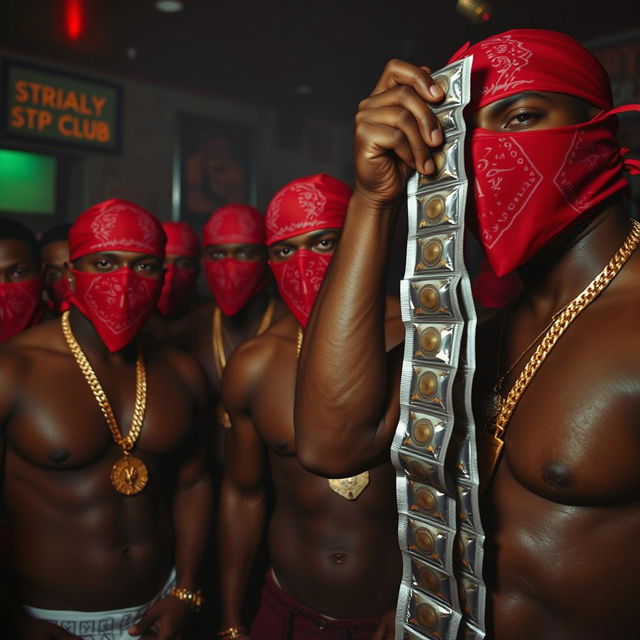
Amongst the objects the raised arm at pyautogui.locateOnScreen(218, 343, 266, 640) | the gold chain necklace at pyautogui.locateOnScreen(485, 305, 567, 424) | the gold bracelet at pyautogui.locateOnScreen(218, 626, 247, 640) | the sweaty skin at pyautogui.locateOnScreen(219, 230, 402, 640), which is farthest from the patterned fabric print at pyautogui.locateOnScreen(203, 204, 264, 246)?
the gold chain necklace at pyautogui.locateOnScreen(485, 305, 567, 424)

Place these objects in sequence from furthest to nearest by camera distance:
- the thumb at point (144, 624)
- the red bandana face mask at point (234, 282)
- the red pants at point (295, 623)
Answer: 1. the red bandana face mask at point (234, 282)
2. the thumb at point (144, 624)
3. the red pants at point (295, 623)

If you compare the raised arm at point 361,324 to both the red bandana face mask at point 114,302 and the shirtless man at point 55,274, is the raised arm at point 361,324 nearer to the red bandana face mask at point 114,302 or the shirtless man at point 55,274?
the red bandana face mask at point 114,302

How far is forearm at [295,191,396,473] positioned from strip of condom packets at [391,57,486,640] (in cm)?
8

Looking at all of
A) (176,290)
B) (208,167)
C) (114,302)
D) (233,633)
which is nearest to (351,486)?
(233,633)

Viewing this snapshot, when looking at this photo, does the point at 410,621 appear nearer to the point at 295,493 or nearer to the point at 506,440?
the point at 506,440

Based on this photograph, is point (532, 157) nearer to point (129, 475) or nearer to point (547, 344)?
point (547, 344)

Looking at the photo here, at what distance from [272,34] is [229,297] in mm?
3828

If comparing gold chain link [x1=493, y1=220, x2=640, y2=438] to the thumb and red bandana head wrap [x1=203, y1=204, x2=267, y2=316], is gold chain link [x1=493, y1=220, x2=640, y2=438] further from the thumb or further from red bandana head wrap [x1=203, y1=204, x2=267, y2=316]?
red bandana head wrap [x1=203, y1=204, x2=267, y2=316]

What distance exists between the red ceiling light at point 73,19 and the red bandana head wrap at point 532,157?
17.9 feet

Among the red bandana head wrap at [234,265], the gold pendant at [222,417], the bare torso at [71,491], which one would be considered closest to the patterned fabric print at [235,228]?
the red bandana head wrap at [234,265]

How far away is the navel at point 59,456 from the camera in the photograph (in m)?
2.16

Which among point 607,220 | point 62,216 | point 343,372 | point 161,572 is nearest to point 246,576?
point 161,572

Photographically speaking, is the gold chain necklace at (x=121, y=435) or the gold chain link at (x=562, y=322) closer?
the gold chain link at (x=562, y=322)

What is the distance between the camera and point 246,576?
2465 millimetres
